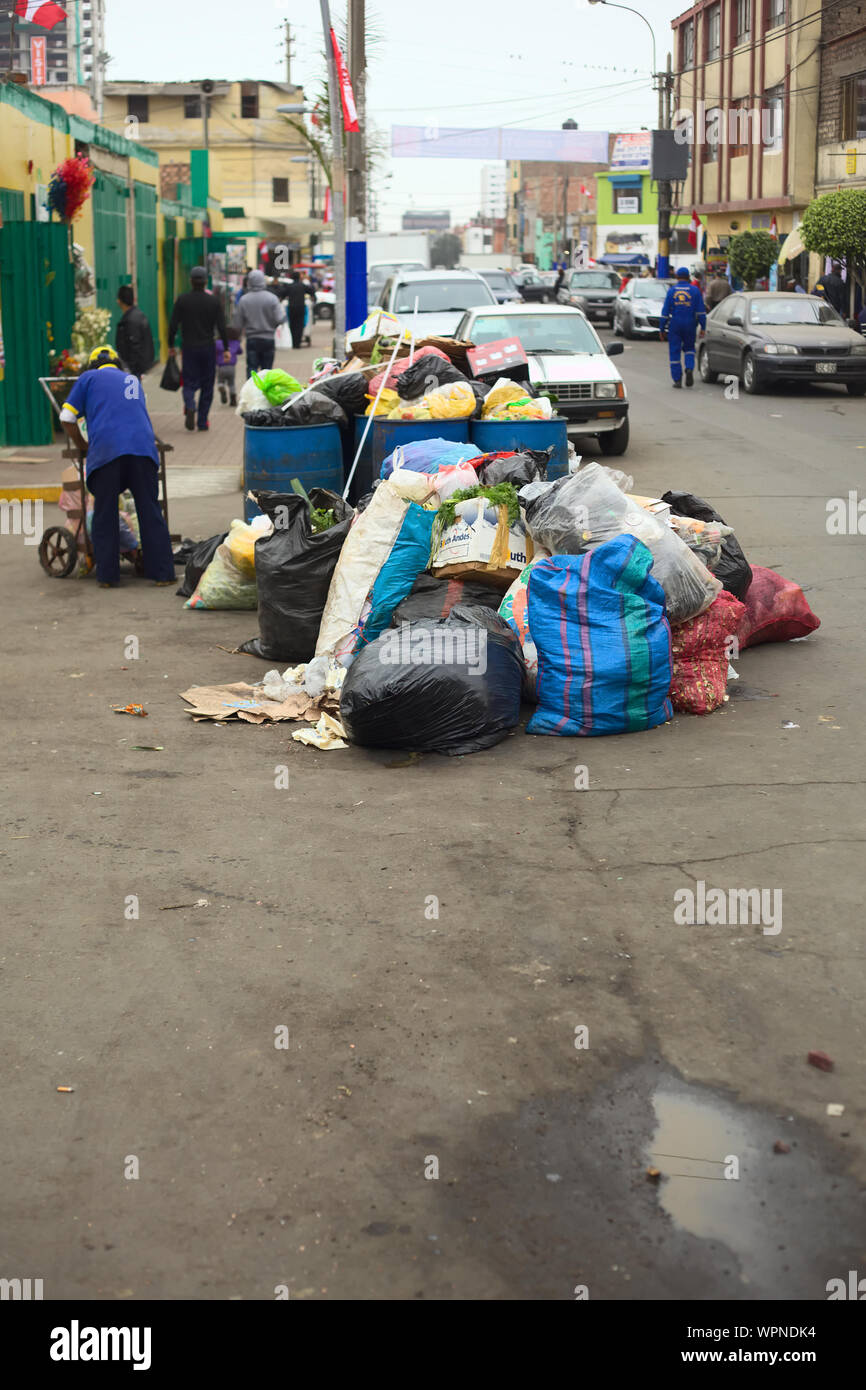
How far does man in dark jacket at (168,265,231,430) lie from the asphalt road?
11322 mm

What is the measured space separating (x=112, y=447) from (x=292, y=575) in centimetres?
232

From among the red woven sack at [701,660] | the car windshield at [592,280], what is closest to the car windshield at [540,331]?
the red woven sack at [701,660]

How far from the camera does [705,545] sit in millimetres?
7922

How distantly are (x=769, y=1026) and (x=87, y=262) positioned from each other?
19061 mm

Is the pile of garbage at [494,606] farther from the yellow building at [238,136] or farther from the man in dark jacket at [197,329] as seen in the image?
the yellow building at [238,136]

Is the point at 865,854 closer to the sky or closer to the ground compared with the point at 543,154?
closer to the ground

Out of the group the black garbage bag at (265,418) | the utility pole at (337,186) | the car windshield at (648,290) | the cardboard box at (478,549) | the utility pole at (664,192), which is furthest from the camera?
the utility pole at (664,192)

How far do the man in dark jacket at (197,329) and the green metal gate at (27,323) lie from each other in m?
1.52

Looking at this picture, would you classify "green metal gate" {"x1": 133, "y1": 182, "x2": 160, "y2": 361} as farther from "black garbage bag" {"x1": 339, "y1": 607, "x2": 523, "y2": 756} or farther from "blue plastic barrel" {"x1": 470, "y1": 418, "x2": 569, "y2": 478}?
"black garbage bag" {"x1": 339, "y1": 607, "x2": 523, "y2": 756}

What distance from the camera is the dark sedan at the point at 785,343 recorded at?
2169cm

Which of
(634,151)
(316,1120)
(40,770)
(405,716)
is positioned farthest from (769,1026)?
(634,151)

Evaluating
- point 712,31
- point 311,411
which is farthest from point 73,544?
point 712,31
